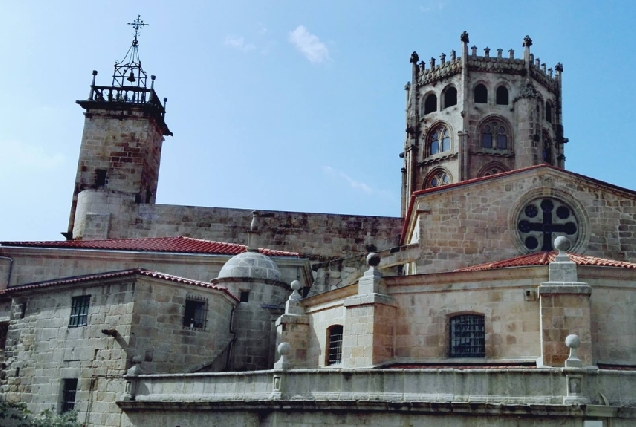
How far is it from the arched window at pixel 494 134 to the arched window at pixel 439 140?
2.37m

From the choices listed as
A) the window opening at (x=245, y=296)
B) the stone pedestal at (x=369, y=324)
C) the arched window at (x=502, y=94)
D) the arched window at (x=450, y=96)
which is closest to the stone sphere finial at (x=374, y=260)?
the stone pedestal at (x=369, y=324)

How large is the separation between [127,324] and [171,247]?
786 cm

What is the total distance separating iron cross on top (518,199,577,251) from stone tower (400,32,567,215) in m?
24.3

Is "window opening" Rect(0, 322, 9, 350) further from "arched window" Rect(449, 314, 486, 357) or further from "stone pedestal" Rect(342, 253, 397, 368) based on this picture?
"arched window" Rect(449, 314, 486, 357)

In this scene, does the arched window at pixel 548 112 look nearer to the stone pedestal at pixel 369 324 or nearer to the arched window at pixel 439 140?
the arched window at pixel 439 140

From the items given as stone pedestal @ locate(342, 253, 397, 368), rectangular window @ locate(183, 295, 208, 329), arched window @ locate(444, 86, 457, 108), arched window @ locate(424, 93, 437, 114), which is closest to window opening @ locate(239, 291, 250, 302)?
rectangular window @ locate(183, 295, 208, 329)

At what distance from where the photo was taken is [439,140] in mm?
49844

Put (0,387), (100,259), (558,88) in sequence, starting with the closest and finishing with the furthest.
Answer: (0,387) → (100,259) → (558,88)

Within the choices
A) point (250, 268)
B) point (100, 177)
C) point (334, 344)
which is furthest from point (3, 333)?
point (100, 177)

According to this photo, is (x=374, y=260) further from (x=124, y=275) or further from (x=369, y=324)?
(x=124, y=275)

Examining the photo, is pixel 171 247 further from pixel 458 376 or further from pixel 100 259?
pixel 458 376

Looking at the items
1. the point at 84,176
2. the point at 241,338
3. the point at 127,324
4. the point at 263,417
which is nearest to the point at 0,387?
the point at 127,324

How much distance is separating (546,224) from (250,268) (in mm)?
9406

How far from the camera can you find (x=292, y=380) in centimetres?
1675
